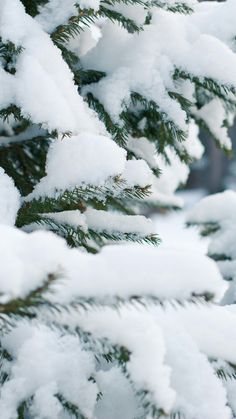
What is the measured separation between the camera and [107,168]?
1.75 metres

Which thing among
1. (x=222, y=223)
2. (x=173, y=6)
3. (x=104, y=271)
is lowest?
(x=222, y=223)

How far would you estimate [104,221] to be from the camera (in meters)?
2.19

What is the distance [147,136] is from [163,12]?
0.52 metres

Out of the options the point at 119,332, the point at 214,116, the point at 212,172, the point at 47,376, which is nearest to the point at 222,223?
the point at 214,116

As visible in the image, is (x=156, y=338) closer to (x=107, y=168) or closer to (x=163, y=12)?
(x=107, y=168)

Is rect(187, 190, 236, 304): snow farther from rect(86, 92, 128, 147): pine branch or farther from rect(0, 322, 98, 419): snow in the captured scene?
rect(0, 322, 98, 419): snow

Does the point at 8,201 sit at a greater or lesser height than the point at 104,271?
lesser

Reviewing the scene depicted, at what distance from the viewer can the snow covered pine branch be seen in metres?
1.29

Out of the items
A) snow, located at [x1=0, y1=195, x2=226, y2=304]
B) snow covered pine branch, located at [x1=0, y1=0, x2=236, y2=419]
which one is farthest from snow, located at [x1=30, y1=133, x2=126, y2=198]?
snow, located at [x1=0, y1=195, x2=226, y2=304]

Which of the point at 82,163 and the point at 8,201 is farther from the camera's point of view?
the point at 8,201

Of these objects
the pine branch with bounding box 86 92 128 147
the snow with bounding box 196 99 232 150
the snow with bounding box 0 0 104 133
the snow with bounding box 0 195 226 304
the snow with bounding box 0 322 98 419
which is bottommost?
the snow with bounding box 0 322 98 419

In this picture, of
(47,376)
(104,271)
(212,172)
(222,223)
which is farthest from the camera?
(212,172)

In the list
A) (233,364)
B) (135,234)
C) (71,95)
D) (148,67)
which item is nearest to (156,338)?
(233,364)

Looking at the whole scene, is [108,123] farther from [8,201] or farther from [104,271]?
[104,271]
